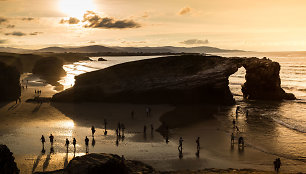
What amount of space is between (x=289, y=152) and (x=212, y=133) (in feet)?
23.3

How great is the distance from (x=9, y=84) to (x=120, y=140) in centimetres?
2715

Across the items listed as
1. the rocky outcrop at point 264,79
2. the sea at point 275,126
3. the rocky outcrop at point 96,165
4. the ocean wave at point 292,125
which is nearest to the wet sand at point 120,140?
the sea at point 275,126

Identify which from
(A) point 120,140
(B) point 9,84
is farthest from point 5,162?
(B) point 9,84

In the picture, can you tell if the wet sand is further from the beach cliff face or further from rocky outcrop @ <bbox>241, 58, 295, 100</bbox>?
rocky outcrop @ <bbox>241, 58, 295, 100</bbox>

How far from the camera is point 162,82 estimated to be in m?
39.7

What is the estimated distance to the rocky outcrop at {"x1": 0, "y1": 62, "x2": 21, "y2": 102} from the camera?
133ft

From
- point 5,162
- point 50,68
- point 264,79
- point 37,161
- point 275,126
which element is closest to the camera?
point 5,162

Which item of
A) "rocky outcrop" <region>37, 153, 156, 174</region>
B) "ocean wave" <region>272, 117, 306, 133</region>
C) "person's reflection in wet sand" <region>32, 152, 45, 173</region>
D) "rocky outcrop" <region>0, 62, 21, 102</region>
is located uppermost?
"rocky outcrop" <region>0, 62, 21, 102</region>

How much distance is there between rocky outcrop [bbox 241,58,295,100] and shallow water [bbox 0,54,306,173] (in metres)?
6.43

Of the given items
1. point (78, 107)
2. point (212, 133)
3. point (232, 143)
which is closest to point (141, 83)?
point (78, 107)

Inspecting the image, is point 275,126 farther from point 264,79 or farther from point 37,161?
point 37,161

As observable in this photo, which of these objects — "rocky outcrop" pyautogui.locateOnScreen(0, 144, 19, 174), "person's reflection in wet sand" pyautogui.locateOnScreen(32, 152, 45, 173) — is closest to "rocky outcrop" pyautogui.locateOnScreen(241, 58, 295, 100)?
"person's reflection in wet sand" pyautogui.locateOnScreen(32, 152, 45, 173)

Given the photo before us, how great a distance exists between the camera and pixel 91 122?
2980cm

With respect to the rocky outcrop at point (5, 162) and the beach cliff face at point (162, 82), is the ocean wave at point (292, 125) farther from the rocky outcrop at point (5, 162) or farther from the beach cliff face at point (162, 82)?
the rocky outcrop at point (5, 162)
